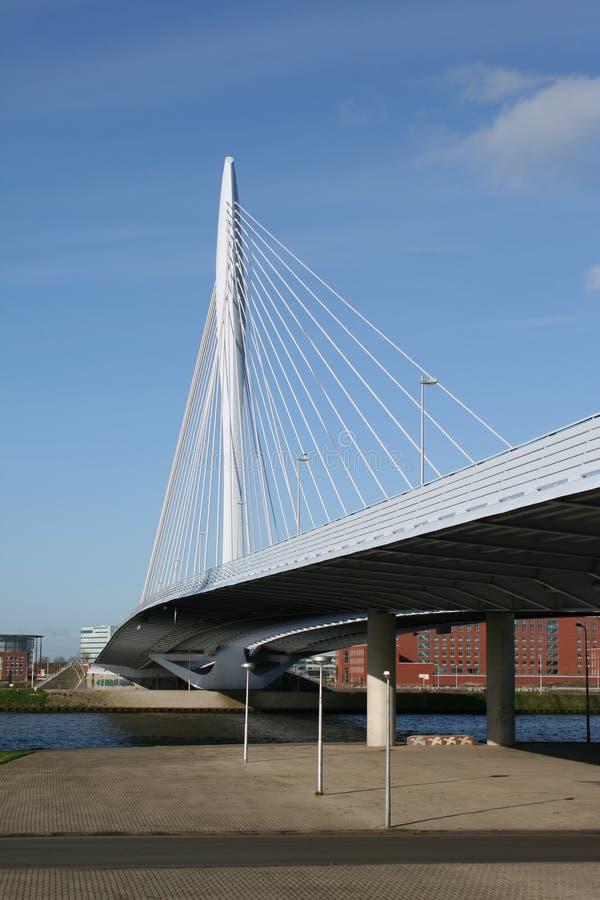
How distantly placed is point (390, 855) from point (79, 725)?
2442 inches

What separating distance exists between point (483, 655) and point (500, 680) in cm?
13333

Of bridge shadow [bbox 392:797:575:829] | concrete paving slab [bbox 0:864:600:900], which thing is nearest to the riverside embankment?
bridge shadow [bbox 392:797:575:829]

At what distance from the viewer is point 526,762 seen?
4088 centimetres

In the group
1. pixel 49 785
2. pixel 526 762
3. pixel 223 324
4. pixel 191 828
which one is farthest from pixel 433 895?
pixel 223 324

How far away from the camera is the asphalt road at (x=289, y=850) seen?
63.4ft

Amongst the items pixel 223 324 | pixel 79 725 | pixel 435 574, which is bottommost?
pixel 79 725

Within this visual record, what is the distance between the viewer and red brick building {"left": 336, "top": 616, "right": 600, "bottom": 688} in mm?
174000

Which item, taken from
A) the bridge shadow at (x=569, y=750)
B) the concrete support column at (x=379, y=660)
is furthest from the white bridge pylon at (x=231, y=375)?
the bridge shadow at (x=569, y=750)

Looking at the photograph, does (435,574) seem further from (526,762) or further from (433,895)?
(433,895)

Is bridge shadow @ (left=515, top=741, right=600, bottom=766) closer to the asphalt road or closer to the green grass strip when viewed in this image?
the asphalt road

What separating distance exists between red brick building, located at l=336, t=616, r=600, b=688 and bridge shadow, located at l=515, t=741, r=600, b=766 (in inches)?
4718

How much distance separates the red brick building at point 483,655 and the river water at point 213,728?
72630mm

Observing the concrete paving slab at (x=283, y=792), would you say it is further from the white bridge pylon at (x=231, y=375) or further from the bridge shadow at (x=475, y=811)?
the white bridge pylon at (x=231, y=375)

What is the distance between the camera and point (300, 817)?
24672mm
